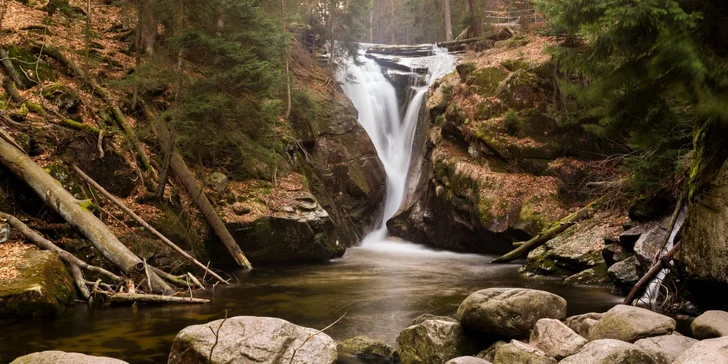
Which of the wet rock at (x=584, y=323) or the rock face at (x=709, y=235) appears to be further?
the rock face at (x=709, y=235)

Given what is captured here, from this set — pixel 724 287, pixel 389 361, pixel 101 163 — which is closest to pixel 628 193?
pixel 724 287

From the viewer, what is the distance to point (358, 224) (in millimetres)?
22828

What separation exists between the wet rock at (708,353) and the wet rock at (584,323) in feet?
6.53

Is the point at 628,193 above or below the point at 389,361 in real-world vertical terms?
above

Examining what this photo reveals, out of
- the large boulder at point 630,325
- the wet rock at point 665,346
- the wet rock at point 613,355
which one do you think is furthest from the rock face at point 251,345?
the wet rock at point 665,346

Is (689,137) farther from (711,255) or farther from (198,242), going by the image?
(198,242)

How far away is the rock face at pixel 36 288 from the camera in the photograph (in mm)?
8258

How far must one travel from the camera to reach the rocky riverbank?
16.3ft

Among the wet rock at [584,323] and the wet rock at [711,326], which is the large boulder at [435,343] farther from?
the wet rock at [711,326]

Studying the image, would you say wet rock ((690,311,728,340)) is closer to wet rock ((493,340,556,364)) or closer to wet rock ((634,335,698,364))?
wet rock ((634,335,698,364))

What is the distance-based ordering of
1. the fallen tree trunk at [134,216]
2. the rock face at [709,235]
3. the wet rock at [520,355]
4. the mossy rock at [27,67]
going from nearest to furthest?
the wet rock at [520,355] < the rock face at [709,235] < the fallen tree trunk at [134,216] < the mossy rock at [27,67]

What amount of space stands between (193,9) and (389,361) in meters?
10.9

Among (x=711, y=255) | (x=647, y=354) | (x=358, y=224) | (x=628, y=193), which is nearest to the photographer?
(x=647, y=354)

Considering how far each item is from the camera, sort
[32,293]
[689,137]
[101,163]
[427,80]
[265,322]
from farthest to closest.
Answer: [427,80], [101,163], [689,137], [32,293], [265,322]
